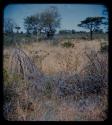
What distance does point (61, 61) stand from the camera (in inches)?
68.3

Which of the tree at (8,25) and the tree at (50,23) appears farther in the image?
the tree at (50,23)

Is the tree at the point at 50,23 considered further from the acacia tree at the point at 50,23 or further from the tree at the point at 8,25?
the tree at the point at 8,25

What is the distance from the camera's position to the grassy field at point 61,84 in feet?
5.47

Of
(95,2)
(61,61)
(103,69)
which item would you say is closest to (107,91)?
(103,69)

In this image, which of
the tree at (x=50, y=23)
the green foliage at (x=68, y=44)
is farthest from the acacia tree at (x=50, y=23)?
the green foliage at (x=68, y=44)

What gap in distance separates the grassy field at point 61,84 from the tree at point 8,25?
0.13 meters

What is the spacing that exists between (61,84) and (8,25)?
0.65m

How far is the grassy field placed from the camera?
5.47 feet

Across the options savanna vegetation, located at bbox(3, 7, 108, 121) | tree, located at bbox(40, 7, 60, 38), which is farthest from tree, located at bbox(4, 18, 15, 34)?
tree, located at bbox(40, 7, 60, 38)

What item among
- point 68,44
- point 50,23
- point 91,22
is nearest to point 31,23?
point 50,23

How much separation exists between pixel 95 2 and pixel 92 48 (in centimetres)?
38

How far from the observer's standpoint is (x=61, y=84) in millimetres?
1721

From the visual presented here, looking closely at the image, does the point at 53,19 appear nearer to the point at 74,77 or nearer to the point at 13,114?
the point at 74,77

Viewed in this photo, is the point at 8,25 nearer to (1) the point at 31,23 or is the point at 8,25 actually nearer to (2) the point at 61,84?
(1) the point at 31,23
